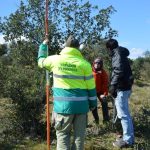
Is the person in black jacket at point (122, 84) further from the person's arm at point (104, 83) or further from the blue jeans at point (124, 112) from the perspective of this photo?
the person's arm at point (104, 83)

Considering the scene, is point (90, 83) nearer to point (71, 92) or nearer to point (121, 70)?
point (71, 92)

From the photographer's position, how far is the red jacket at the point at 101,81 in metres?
12.0

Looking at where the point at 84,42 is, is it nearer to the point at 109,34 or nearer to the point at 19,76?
the point at 109,34

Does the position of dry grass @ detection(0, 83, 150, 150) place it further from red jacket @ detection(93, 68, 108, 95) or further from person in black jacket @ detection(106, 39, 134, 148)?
red jacket @ detection(93, 68, 108, 95)

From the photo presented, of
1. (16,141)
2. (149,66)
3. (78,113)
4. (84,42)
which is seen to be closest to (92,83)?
(78,113)

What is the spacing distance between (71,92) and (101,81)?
4362mm

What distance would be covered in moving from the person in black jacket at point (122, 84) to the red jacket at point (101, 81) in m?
2.21

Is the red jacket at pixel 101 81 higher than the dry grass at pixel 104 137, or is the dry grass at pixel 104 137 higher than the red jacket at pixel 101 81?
the red jacket at pixel 101 81

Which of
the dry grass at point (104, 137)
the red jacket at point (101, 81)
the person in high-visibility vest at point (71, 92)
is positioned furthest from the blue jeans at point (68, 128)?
the red jacket at point (101, 81)

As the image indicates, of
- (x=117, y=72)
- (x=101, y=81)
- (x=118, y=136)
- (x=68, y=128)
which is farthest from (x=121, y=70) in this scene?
(x=101, y=81)

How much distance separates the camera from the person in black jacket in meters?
9.62

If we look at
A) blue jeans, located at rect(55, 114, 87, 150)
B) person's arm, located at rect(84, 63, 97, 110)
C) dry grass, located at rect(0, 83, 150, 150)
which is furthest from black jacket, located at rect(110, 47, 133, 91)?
blue jeans, located at rect(55, 114, 87, 150)

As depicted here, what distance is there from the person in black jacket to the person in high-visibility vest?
1.77 meters

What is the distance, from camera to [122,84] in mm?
9703
